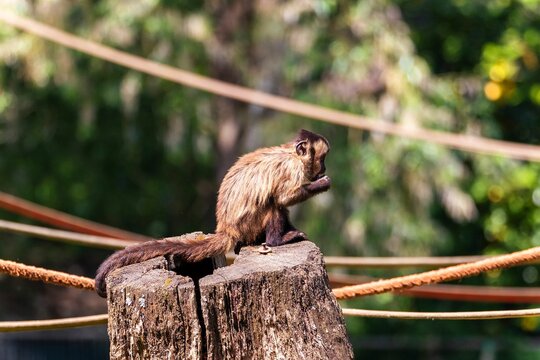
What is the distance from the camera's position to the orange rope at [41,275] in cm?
364

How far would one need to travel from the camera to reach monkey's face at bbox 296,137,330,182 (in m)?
4.28

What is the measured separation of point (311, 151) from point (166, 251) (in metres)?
1.41

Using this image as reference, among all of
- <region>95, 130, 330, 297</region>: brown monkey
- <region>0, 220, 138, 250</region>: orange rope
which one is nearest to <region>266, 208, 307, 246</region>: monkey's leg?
<region>95, 130, 330, 297</region>: brown monkey

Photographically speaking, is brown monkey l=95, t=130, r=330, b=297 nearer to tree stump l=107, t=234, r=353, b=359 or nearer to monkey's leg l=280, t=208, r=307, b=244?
monkey's leg l=280, t=208, r=307, b=244

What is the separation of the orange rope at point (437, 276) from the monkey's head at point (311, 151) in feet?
1.71

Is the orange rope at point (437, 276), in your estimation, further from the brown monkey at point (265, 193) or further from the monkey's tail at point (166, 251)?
the monkey's tail at point (166, 251)

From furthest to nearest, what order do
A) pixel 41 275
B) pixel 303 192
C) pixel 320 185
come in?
pixel 320 185, pixel 303 192, pixel 41 275

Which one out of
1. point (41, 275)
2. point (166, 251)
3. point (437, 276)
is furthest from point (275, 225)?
point (166, 251)

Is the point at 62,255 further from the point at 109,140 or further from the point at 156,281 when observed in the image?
the point at 156,281

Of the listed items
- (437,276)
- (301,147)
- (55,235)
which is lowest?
(437,276)

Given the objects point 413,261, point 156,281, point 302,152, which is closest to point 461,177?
point 413,261

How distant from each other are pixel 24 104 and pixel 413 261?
295 inches

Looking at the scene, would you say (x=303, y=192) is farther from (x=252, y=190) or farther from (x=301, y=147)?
(x=252, y=190)

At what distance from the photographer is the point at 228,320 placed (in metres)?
2.54
